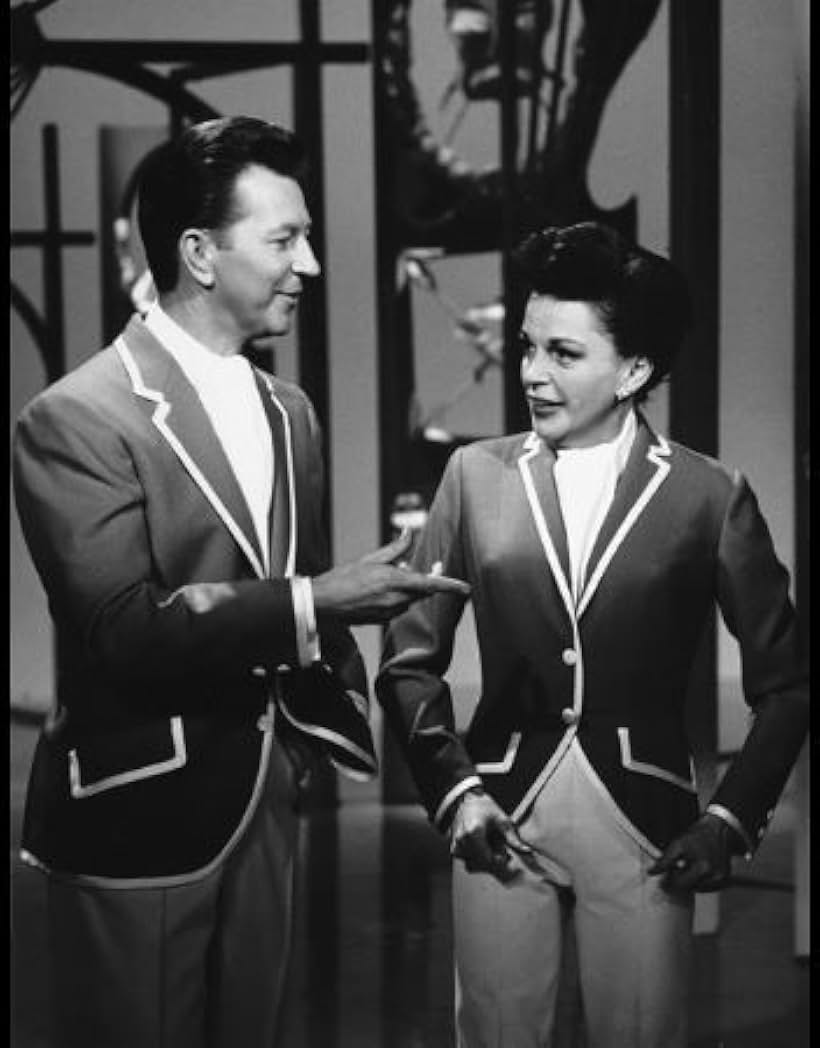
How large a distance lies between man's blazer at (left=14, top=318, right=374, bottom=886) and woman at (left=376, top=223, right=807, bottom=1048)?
175mm

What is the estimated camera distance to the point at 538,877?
2564 mm

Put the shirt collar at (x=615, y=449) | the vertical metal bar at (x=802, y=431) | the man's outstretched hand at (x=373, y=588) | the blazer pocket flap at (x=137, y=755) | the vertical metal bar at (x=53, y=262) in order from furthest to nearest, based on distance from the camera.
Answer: the vertical metal bar at (x=53, y=262)
the vertical metal bar at (x=802, y=431)
the shirt collar at (x=615, y=449)
the blazer pocket flap at (x=137, y=755)
the man's outstretched hand at (x=373, y=588)

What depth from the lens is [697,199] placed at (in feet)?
14.6

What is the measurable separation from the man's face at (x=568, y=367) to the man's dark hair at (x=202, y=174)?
0.37 m

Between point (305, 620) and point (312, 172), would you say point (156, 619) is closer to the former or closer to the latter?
point (305, 620)

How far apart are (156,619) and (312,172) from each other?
9.54 ft

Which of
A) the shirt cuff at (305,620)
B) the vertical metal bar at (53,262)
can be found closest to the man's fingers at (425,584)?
the shirt cuff at (305,620)

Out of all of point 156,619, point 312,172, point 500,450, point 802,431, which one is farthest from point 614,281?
point 312,172

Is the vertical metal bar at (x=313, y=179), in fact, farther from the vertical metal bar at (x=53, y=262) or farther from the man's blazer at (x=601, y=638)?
the man's blazer at (x=601, y=638)

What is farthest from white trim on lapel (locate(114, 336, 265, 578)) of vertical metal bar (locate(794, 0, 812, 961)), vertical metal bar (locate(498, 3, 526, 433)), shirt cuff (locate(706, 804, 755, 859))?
vertical metal bar (locate(498, 3, 526, 433))

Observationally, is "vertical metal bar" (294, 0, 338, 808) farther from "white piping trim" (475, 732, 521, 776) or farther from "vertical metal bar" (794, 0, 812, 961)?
"white piping trim" (475, 732, 521, 776)

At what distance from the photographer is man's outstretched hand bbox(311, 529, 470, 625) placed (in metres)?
2.43

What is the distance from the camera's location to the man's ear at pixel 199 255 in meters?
2.54

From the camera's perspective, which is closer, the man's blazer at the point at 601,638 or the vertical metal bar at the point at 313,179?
the man's blazer at the point at 601,638
